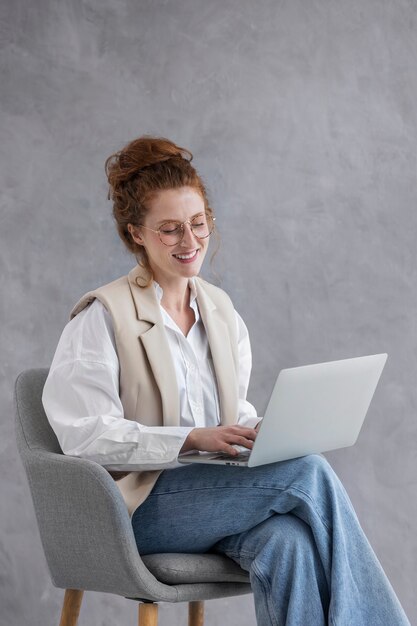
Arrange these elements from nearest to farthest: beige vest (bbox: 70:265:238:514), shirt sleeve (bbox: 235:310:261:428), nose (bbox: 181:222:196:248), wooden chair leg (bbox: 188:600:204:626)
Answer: beige vest (bbox: 70:265:238:514) → nose (bbox: 181:222:196:248) → shirt sleeve (bbox: 235:310:261:428) → wooden chair leg (bbox: 188:600:204:626)

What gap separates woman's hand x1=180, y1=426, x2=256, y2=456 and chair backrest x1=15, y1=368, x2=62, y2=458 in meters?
0.34

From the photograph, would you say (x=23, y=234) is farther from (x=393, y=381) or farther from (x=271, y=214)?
(x=393, y=381)

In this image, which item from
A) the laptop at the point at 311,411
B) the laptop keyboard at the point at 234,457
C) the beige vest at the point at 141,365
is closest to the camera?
the laptop at the point at 311,411

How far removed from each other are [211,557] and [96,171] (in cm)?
136

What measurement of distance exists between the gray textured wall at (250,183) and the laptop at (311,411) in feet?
3.47

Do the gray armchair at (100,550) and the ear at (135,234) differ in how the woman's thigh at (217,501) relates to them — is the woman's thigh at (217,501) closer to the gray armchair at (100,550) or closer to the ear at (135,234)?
the gray armchair at (100,550)

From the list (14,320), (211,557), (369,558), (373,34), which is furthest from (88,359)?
(373,34)

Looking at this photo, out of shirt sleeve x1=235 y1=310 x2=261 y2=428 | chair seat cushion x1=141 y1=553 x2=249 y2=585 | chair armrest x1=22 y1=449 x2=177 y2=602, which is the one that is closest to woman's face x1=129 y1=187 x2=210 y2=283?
shirt sleeve x1=235 y1=310 x2=261 y2=428

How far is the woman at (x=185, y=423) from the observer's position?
70.7 inches

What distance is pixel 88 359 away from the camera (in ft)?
6.53

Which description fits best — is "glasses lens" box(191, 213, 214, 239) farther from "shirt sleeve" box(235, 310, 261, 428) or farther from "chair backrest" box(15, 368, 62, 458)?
"chair backrest" box(15, 368, 62, 458)

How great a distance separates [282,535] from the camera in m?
1.82

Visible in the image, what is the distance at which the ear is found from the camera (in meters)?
2.18

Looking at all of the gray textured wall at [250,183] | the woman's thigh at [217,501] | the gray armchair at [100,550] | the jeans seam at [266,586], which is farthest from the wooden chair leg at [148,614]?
the gray textured wall at [250,183]
